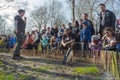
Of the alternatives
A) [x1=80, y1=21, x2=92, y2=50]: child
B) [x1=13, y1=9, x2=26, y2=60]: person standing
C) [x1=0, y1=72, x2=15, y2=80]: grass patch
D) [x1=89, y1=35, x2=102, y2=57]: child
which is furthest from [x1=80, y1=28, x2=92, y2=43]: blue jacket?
A: [x1=0, y1=72, x2=15, y2=80]: grass patch

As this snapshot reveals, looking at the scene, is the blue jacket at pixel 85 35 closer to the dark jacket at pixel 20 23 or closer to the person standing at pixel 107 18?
the person standing at pixel 107 18

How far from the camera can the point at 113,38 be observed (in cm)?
1006

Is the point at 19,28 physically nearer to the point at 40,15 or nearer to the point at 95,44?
the point at 95,44

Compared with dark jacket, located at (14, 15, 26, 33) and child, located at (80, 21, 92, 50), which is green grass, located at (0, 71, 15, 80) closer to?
dark jacket, located at (14, 15, 26, 33)

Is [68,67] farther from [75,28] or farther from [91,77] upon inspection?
[75,28]

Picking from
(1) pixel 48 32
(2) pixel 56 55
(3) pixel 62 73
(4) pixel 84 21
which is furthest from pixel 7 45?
(3) pixel 62 73

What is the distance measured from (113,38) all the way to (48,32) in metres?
6.53

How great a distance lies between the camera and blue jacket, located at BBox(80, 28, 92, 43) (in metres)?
12.7

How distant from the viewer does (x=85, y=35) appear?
12727 millimetres

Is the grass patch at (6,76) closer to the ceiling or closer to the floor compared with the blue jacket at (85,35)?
closer to the floor

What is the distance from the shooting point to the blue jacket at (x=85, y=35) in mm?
12742

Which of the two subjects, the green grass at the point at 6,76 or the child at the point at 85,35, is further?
the child at the point at 85,35

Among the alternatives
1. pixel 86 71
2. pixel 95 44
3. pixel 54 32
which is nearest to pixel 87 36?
pixel 95 44

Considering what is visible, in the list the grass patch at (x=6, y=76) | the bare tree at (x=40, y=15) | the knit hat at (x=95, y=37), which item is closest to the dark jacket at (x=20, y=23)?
the grass patch at (x=6, y=76)
